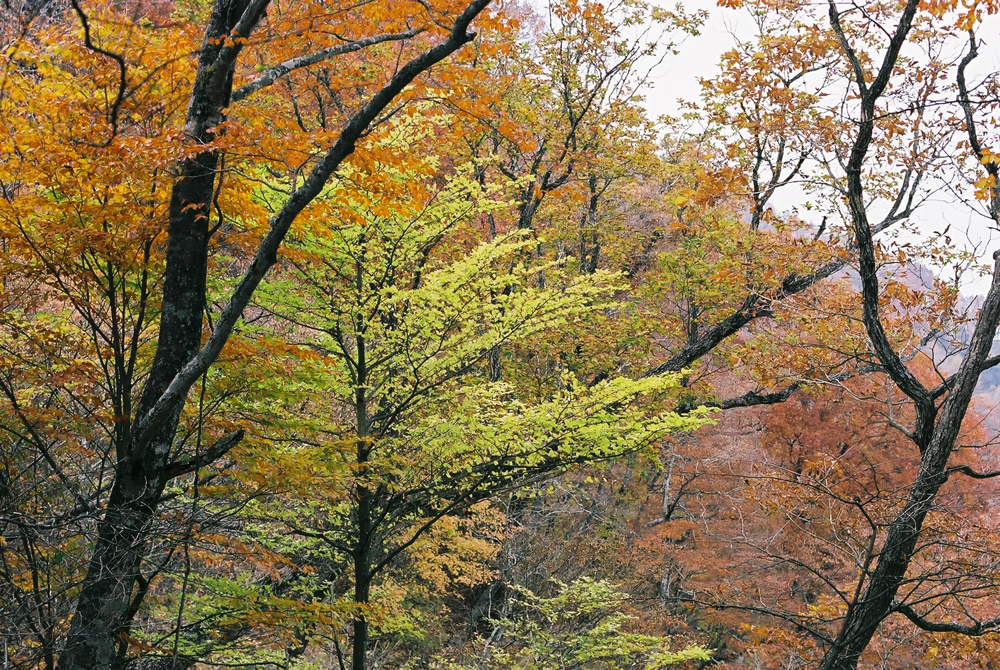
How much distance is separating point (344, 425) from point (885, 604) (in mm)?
5389

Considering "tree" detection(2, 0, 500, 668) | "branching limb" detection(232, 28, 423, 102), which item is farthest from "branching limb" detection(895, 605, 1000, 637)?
"branching limb" detection(232, 28, 423, 102)

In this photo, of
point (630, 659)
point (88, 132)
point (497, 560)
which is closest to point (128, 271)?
point (88, 132)

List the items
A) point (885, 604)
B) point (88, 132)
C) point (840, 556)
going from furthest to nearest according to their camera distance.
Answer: point (840, 556) → point (885, 604) → point (88, 132)

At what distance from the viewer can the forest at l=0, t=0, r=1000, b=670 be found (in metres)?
4.67

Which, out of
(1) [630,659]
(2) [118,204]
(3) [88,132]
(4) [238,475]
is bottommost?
(1) [630,659]

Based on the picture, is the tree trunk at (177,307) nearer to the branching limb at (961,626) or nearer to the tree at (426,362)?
the tree at (426,362)

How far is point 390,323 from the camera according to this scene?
813 cm

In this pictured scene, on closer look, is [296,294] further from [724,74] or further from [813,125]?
[724,74]

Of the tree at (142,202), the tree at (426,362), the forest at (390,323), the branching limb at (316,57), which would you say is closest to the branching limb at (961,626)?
the forest at (390,323)

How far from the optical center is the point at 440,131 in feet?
36.7

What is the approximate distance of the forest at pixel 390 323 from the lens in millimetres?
4668

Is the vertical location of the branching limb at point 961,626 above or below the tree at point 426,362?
below

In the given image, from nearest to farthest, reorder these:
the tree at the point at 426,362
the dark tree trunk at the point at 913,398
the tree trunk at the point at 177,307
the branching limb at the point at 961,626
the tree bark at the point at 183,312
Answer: the tree bark at the point at 183,312
the tree trunk at the point at 177,307
the branching limb at the point at 961,626
the dark tree trunk at the point at 913,398
the tree at the point at 426,362

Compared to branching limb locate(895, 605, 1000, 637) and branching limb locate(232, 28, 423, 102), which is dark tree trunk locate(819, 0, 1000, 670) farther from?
branching limb locate(232, 28, 423, 102)
